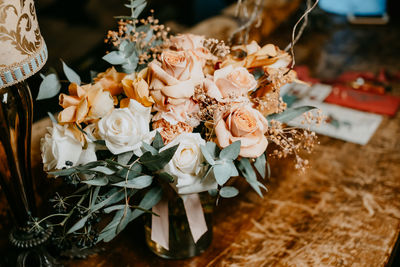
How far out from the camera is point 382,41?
220cm

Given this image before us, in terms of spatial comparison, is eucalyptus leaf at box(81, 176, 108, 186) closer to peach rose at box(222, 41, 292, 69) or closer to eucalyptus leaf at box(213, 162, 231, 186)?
eucalyptus leaf at box(213, 162, 231, 186)

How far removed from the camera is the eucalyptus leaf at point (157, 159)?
2.25 feet

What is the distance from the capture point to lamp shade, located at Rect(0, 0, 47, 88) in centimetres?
65

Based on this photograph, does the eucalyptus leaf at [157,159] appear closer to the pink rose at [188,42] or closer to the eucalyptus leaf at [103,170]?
the eucalyptus leaf at [103,170]

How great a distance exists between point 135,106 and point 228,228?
0.44 metres

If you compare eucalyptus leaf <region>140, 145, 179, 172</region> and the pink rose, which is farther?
the pink rose

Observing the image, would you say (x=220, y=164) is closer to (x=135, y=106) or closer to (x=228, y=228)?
(x=135, y=106)

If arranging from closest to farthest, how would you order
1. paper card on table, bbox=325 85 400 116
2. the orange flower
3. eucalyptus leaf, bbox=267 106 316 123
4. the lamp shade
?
the lamp shade → the orange flower → eucalyptus leaf, bbox=267 106 316 123 → paper card on table, bbox=325 85 400 116

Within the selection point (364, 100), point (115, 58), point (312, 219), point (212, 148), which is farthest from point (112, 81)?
point (364, 100)

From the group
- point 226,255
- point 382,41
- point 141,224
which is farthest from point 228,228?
point 382,41

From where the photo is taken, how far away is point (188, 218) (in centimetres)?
80

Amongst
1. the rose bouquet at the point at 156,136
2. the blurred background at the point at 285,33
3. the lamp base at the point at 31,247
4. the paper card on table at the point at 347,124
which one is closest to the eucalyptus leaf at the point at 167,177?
the rose bouquet at the point at 156,136

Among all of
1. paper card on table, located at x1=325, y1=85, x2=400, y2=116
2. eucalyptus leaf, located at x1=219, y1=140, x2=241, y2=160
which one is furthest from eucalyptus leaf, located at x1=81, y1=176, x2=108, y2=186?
paper card on table, located at x1=325, y1=85, x2=400, y2=116

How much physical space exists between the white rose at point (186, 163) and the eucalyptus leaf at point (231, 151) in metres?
0.04
